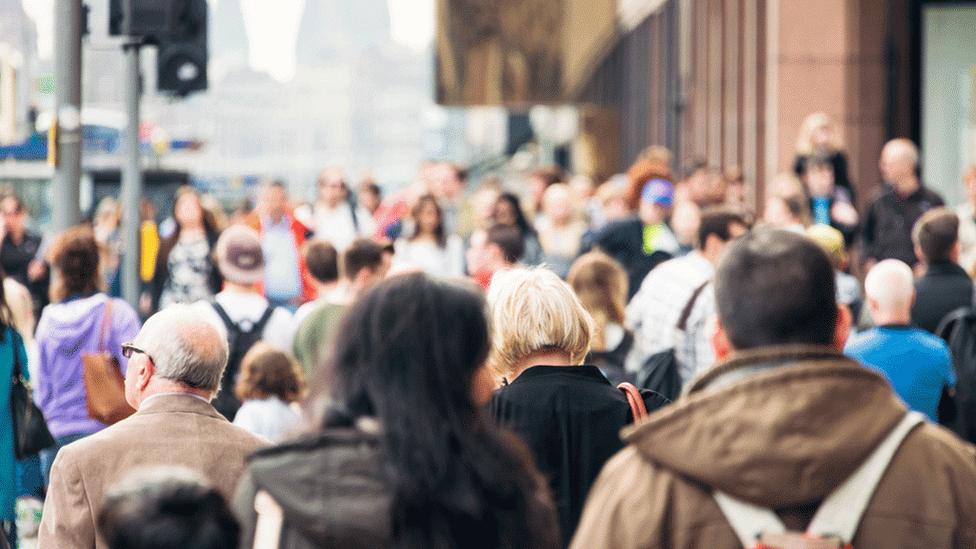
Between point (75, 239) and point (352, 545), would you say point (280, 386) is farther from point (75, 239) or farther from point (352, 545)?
point (352, 545)

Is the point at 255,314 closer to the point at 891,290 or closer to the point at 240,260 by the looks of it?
the point at 240,260

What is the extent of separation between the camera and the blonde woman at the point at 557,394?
5102 millimetres

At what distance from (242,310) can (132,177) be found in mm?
2661

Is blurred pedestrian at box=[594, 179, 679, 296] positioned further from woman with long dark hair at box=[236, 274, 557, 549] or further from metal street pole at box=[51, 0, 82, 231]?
woman with long dark hair at box=[236, 274, 557, 549]

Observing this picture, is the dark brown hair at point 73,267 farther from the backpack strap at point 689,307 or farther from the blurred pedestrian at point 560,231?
the blurred pedestrian at point 560,231

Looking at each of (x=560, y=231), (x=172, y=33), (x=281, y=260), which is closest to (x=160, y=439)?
(x=172, y=33)

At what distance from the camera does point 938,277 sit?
31.8 feet

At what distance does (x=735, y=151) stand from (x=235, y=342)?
14.4 m

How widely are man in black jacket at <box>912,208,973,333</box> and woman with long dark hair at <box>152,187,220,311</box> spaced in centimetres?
561

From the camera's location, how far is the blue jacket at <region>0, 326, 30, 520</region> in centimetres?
765

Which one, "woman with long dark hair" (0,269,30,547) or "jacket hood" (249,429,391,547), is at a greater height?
"jacket hood" (249,429,391,547)

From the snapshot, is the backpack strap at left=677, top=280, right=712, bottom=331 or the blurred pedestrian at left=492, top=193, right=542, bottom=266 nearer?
the backpack strap at left=677, top=280, right=712, bottom=331

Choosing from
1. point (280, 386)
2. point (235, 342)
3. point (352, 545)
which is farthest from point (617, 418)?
point (235, 342)

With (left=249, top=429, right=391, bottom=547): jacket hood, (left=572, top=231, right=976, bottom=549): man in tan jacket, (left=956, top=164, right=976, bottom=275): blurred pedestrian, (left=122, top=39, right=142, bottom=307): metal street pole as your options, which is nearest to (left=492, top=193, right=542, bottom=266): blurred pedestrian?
(left=956, top=164, right=976, bottom=275): blurred pedestrian
